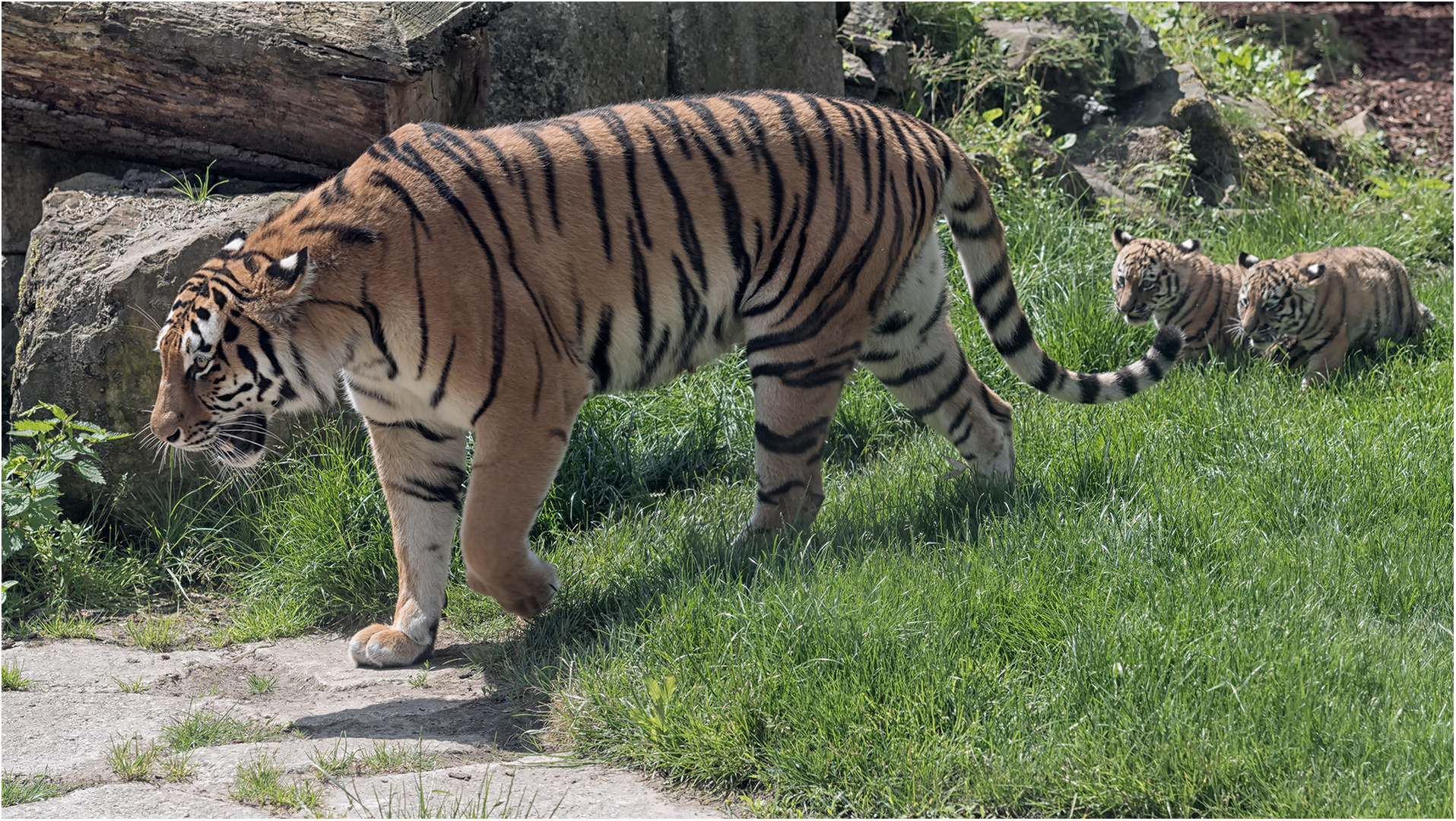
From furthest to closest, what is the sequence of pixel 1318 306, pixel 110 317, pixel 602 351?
pixel 1318 306 → pixel 110 317 → pixel 602 351

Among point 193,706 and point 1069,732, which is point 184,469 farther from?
point 1069,732

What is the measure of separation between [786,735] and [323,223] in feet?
6.71

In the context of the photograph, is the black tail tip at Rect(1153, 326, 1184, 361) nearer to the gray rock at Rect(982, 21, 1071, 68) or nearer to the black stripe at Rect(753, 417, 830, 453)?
the black stripe at Rect(753, 417, 830, 453)

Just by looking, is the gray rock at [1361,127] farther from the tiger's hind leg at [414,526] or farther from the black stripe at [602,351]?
the tiger's hind leg at [414,526]

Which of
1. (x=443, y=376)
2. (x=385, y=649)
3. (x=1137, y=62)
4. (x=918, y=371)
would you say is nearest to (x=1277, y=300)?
(x=918, y=371)

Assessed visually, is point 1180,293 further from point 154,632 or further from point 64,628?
point 64,628

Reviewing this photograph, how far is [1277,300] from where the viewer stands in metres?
5.71

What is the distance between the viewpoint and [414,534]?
13.7 ft

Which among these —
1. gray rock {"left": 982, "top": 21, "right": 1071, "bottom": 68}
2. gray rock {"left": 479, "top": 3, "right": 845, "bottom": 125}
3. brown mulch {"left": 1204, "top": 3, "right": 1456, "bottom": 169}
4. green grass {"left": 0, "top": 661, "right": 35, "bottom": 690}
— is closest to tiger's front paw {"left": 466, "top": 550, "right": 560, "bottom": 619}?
green grass {"left": 0, "top": 661, "right": 35, "bottom": 690}

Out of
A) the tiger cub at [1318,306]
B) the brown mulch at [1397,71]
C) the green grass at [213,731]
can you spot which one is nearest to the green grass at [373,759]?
the green grass at [213,731]

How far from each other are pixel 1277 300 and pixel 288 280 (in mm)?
4340

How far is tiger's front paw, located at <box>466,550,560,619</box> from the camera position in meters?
3.90

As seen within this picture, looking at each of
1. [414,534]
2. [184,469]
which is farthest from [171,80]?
[414,534]

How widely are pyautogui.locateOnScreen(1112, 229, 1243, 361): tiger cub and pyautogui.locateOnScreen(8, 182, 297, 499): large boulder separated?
382cm
